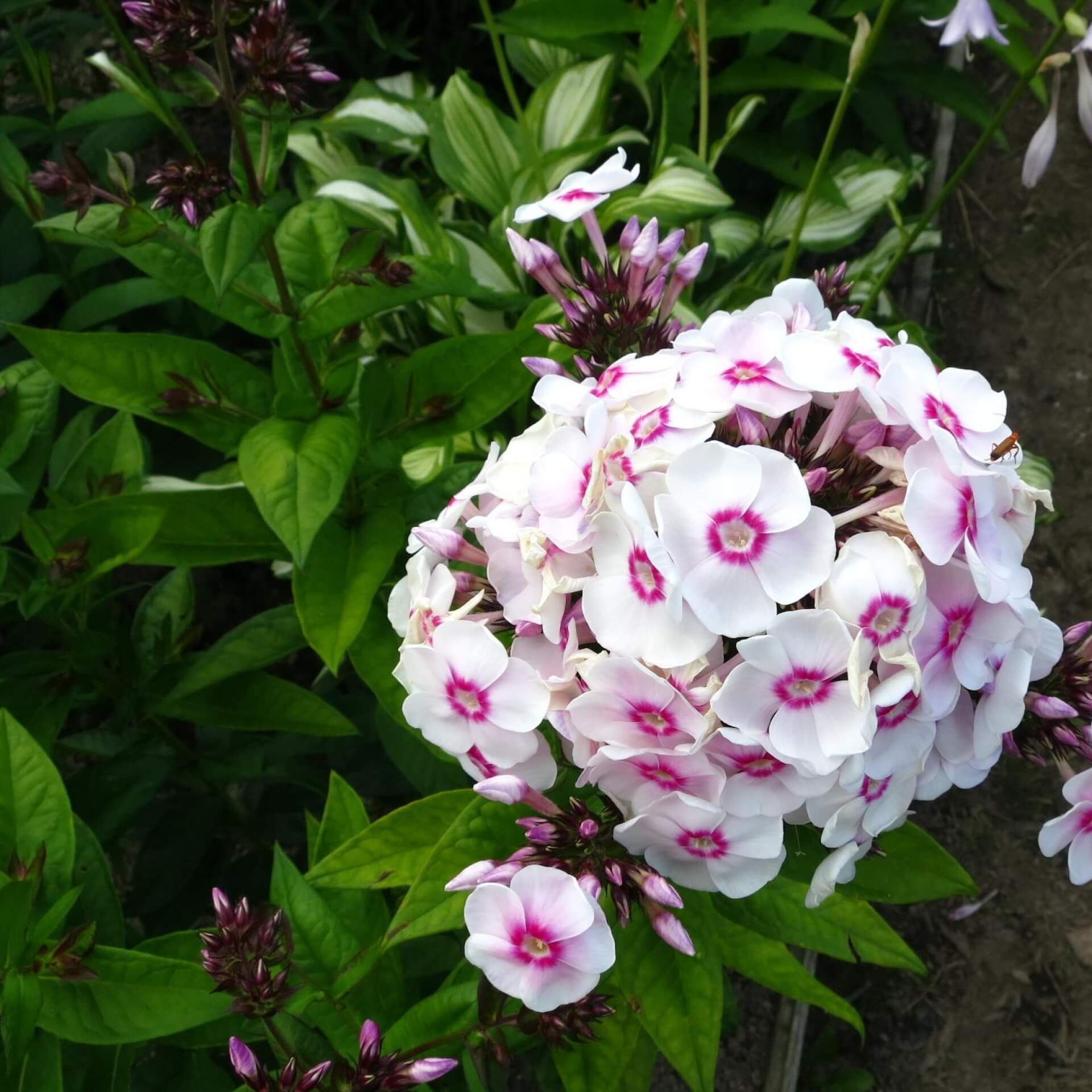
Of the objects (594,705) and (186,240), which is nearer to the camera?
(594,705)

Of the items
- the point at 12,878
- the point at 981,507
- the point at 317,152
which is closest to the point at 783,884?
the point at 981,507

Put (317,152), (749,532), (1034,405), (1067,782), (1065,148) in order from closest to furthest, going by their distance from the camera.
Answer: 1. (749,532)
2. (1067,782)
3. (317,152)
4. (1034,405)
5. (1065,148)

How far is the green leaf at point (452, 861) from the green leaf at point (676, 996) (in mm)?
126

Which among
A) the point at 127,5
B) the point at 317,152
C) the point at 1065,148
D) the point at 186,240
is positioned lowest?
the point at 1065,148

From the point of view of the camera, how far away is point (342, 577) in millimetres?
1072

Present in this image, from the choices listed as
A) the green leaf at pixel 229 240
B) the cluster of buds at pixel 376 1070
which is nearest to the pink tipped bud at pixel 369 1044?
the cluster of buds at pixel 376 1070

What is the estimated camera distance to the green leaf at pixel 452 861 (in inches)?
32.2

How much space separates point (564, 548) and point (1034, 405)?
5.82 ft

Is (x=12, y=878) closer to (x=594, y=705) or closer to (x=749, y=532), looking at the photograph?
(x=594, y=705)

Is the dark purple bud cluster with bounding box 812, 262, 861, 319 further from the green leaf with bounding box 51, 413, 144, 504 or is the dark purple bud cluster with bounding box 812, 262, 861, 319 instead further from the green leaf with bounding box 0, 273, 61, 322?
the green leaf with bounding box 0, 273, 61, 322

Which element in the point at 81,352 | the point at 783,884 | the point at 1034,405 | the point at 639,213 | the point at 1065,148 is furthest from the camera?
the point at 1065,148

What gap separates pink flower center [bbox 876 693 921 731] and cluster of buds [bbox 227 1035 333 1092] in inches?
17.1

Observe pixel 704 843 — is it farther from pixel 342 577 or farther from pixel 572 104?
pixel 572 104

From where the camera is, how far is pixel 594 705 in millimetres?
685
